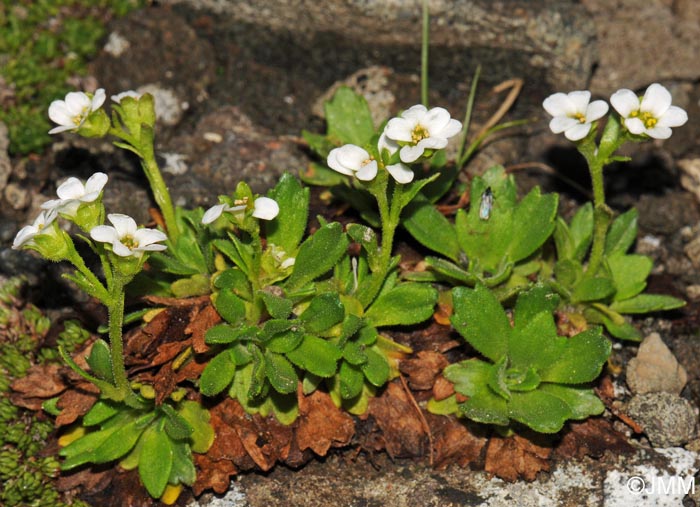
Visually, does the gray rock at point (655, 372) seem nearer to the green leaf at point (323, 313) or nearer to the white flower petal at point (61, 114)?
the green leaf at point (323, 313)

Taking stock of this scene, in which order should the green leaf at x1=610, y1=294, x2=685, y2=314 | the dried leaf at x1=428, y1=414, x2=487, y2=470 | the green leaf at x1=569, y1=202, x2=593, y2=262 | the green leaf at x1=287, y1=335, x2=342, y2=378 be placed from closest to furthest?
the green leaf at x1=287, y1=335, x2=342, y2=378, the dried leaf at x1=428, y1=414, x2=487, y2=470, the green leaf at x1=610, y1=294, x2=685, y2=314, the green leaf at x1=569, y1=202, x2=593, y2=262

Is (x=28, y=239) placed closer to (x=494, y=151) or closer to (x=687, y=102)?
(x=494, y=151)

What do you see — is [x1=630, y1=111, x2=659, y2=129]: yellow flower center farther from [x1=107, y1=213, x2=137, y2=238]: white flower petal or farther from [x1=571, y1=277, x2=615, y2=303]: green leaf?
[x1=107, y1=213, x2=137, y2=238]: white flower petal

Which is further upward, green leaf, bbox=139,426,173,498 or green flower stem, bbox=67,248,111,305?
green flower stem, bbox=67,248,111,305

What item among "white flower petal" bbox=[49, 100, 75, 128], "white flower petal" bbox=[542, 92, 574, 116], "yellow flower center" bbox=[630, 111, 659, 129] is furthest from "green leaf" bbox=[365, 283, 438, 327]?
"white flower petal" bbox=[49, 100, 75, 128]

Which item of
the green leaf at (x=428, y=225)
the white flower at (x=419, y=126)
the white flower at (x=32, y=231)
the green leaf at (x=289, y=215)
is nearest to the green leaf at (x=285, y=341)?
the green leaf at (x=289, y=215)

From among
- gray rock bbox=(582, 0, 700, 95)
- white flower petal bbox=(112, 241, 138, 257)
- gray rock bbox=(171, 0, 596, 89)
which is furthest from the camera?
gray rock bbox=(582, 0, 700, 95)
